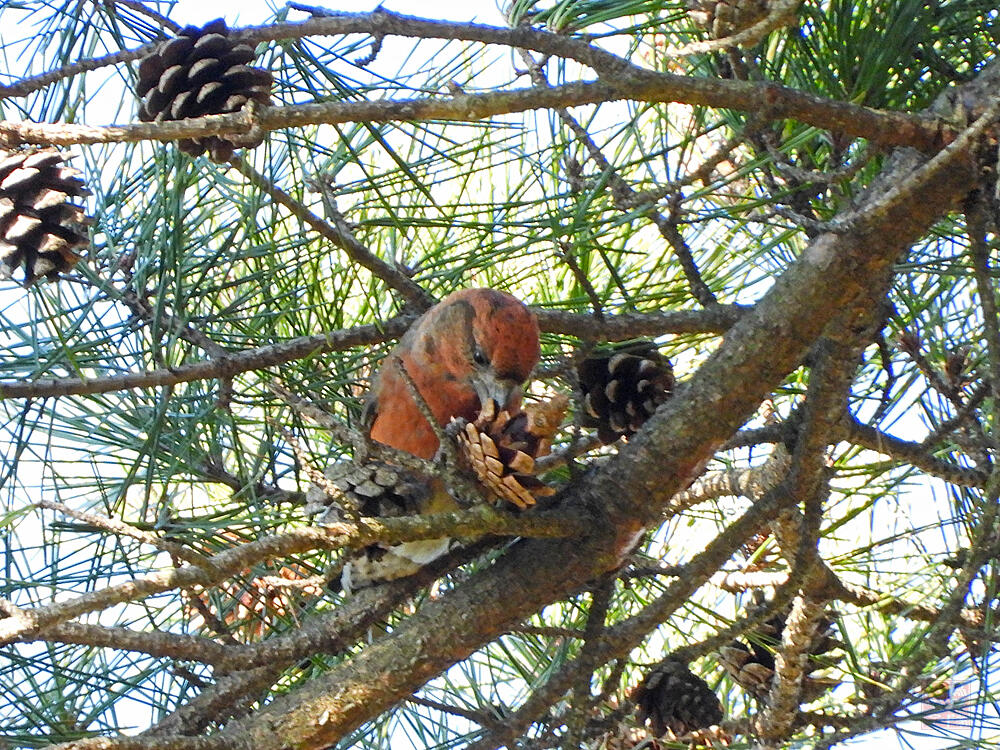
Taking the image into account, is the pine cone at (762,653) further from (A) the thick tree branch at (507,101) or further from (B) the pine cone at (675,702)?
(A) the thick tree branch at (507,101)

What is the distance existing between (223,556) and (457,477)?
13.6 inches

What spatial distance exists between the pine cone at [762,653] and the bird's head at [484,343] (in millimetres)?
732

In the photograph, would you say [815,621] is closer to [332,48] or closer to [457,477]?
[457,477]

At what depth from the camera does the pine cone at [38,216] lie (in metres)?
1.45

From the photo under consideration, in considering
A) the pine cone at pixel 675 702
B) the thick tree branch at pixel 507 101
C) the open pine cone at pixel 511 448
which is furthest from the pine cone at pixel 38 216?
the pine cone at pixel 675 702

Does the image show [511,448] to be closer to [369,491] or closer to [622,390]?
[369,491]

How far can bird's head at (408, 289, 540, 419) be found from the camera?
1.81 m

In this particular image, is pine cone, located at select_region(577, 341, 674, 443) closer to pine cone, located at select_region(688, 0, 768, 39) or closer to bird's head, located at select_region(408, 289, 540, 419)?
bird's head, located at select_region(408, 289, 540, 419)

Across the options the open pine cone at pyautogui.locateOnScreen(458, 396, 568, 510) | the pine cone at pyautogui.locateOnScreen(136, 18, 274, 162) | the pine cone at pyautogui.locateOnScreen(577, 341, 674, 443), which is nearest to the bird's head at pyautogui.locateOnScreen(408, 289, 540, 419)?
the pine cone at pyautogui.locateOnScreen(577, 341, 674, 443)

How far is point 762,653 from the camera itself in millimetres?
2344

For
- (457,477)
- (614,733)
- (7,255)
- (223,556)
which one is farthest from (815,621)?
(7,255)

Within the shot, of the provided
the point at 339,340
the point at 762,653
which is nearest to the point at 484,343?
the point at 339,340

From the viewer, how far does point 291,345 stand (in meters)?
1.74

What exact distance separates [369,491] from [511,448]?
13.5 inches
